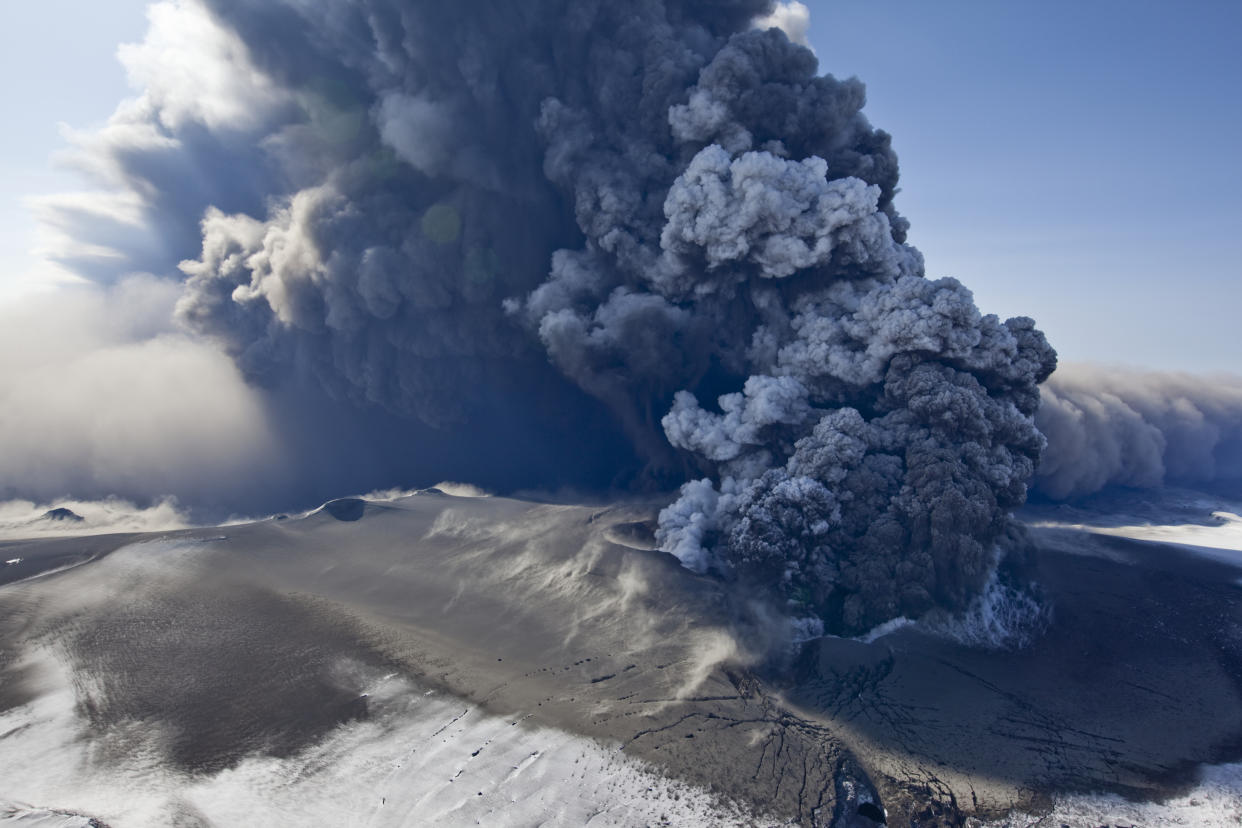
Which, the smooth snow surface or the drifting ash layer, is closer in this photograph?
the smooth snow surface

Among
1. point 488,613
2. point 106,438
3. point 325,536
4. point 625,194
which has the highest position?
point 625,194

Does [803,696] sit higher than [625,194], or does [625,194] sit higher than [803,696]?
[625,194]

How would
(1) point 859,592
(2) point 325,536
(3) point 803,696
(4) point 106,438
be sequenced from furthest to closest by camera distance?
(4) point 106,438 → (2) point 325,536 → (1) point 859,592 → (3) point 803,696

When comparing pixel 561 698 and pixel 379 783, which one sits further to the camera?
pixel 561 698

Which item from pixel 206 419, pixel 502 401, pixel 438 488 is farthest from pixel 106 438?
pixel 502 401

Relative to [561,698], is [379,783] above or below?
below

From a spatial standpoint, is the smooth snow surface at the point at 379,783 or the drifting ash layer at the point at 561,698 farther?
the drifting ash layer at the point at 561,698

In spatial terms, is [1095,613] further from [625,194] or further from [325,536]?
[325,536]

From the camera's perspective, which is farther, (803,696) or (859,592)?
(859,592)
